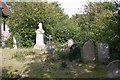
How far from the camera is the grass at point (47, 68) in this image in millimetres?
9352

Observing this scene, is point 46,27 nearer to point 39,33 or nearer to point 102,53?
point 39,33

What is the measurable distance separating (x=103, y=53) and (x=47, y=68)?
129 inches

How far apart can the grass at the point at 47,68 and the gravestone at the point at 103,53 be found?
58 centimetres

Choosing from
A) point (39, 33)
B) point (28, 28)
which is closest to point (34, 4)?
point (28, 28)

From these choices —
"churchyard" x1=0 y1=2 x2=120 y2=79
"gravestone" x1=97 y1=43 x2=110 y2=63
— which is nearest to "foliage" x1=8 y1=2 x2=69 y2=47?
"churchyard" x1=0 y1=2 x2=120 y2=79

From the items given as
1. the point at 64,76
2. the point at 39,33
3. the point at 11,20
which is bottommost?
the point at 64,76

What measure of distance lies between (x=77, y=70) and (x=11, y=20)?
1158 cm

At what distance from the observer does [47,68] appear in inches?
415

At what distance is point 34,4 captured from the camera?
1891 cm

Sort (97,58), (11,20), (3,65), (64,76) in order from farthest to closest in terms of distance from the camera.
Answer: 1. (11,20)
2. (97,58)
3. (3,65)
4. (64,76)

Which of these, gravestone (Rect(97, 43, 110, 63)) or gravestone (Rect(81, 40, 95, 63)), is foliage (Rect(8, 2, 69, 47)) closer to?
gravestone (Rect(81, 40, 95, 63))

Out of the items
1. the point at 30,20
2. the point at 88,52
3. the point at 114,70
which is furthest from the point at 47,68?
the point at 30,20

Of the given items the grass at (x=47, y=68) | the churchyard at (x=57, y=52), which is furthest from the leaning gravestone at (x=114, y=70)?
the grass at (x=47, y=68)

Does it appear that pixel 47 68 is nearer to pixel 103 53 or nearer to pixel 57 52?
pixel 57 52
